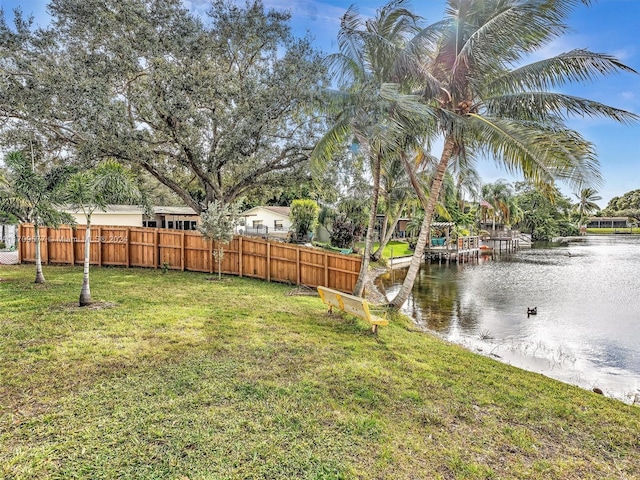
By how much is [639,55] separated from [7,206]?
2357 centimetres

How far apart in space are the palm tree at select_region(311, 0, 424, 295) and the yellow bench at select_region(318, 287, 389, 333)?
7.97ft

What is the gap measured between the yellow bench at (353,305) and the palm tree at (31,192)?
24.6 ft

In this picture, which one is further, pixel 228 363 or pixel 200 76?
pixel 200 76

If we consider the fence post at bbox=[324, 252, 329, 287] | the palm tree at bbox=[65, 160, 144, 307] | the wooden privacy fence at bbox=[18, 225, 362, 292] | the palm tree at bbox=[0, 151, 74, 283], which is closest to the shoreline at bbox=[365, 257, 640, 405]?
the fence post at bbox=[324, 252, 329, 287]

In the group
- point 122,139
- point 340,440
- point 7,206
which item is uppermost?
point 122,139

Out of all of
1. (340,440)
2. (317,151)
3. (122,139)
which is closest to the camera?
(340,440)

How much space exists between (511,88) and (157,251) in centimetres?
1342

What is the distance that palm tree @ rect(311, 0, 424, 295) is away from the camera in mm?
9031

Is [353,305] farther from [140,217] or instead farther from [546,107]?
[140,217]

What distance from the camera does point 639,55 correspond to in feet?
47.6

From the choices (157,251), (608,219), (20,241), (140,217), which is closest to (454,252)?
(157,251)

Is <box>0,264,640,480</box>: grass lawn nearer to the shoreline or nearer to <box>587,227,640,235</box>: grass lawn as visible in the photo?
the shoreline

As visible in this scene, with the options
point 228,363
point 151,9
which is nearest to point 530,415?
point 228,363

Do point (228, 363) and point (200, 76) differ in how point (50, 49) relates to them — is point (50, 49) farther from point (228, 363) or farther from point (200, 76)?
point (228, 363)
